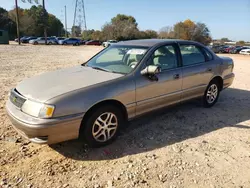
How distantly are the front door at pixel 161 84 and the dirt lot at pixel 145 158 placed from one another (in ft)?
1.56

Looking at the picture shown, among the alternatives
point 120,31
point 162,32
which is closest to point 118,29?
point 120,31

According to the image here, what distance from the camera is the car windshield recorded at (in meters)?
3.92

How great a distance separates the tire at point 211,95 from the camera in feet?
17.1

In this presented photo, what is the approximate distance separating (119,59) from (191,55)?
1547 mm

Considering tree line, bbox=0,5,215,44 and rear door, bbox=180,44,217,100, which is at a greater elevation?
tree line, bbox=0,5,215,44

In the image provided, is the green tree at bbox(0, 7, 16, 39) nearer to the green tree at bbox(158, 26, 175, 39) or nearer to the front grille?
the green tree at bbox(158, 26, 175, 39)

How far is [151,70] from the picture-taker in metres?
3.68

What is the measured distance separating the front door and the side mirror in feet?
0.27

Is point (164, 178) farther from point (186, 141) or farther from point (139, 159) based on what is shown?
point (186, 141)

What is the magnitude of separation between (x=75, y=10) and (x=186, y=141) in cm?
7602

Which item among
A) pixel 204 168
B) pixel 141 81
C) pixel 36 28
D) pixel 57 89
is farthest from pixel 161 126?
pixel 36 28

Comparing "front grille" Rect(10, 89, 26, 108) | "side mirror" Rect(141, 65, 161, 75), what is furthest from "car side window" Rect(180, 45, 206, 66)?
"front grille" Rect(10, 89, 26, 108)

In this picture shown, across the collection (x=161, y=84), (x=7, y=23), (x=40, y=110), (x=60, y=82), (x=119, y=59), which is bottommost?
(x=40, y=110)

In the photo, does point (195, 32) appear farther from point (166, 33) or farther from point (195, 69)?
point (195, 69)
